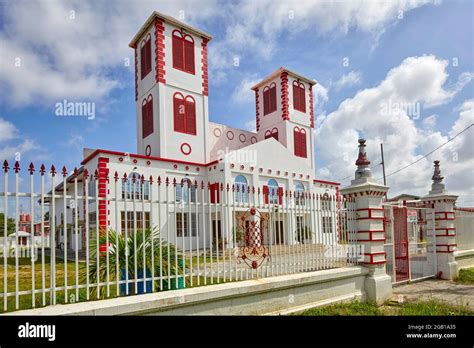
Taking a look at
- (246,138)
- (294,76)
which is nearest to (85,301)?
(246,138)

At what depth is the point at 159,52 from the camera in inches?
829

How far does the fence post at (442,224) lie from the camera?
35.2 feet

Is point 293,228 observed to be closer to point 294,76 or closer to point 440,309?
point 440,309

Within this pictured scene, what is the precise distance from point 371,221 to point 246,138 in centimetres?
2201

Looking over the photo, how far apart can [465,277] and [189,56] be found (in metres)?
19.7

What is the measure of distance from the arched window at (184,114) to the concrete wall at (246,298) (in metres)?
16.5

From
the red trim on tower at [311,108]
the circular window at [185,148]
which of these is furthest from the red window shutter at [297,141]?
the circular window at [185,148]

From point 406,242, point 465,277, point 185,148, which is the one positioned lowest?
point 465,277

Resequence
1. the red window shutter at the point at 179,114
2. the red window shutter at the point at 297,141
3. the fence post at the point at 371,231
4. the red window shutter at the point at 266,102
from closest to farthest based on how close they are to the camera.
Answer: the fence post at the point at 371,231 → the red window shutter at the point at 179,114 → the red window shutter at the point at 297,141 → the red window shutter at the point at 266,102

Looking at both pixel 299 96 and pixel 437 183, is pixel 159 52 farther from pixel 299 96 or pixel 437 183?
pixel 437 183

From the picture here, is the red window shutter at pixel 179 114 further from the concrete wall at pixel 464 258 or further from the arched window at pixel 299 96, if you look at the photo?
the concrete wall at pixel 464 258

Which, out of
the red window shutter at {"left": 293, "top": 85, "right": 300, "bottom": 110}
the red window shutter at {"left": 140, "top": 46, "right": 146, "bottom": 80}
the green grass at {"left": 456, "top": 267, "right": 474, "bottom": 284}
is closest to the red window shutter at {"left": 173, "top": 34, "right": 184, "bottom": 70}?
the red window shutter at {"left": 140, "top": 46, "right": 146, "bottom": 80}

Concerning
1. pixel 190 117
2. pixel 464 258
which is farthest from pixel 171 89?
pixel 464 258
